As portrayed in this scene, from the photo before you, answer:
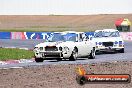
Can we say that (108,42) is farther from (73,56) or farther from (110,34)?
(73,56)

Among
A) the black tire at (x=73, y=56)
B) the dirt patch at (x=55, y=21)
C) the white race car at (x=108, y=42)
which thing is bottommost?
the black tire at (x=73, y=56)

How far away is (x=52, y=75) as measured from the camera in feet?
52.4

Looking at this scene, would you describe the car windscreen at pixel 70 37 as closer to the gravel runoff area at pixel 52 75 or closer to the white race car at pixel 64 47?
the white race car at pixel 64 47

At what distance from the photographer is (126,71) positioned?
56.0 ft

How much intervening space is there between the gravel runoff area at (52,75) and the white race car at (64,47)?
2.52 meters

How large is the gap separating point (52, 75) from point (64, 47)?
5.99 m

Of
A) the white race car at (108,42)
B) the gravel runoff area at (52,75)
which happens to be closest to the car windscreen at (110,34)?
the white race car at (108,42)

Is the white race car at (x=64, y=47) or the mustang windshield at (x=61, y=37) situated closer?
the white race car at (x=64, y=47)

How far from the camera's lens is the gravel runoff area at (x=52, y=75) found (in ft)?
43.6

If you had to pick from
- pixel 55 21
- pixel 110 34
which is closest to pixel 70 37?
pixel 110 34

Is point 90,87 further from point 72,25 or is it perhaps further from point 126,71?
point 72,25

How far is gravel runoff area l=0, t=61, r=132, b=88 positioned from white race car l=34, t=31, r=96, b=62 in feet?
8.26
